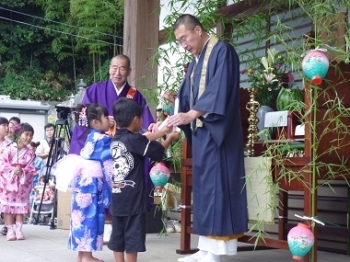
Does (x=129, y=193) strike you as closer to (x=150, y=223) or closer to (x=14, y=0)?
(x=150, y=223)

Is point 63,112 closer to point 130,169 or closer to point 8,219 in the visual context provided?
point 8,219

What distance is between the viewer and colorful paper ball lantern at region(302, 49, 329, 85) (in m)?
3.61

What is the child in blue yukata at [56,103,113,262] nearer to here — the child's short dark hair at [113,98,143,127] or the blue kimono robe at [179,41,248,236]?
the child's short dark hair at [113,98,143,127]

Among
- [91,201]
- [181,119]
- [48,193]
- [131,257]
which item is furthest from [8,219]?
[181,119]

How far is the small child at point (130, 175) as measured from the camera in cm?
415

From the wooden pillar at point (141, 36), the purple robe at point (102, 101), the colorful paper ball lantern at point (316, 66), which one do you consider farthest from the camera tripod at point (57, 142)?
the colorful paper ball lantern at point (316, 66)

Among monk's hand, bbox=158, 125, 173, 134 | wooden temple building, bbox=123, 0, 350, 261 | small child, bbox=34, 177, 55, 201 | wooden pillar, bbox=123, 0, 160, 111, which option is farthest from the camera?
small child, bbox=34, 177, 55, 201

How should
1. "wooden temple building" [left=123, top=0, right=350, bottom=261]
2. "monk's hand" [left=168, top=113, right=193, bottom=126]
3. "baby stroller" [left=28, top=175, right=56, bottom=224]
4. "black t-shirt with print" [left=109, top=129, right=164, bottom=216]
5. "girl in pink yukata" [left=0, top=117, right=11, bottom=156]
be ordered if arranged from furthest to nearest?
"baby stroller" [left=28, top=175, right=56, bottom=224] → "girl in pink yukata" [left=0, top=117, right=11, bottom=156] → "black t-shirt with print" [left=109, top=129, right=164, bottom=216] → "monk's hand" [left=168, top=113, right=193, bottom=126] → "wooden temple building" [left=123, top=0, right=350, bottom=261]

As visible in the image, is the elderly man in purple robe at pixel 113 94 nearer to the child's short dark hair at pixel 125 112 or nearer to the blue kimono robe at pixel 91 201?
the blue kimono robe at pixel 91 201

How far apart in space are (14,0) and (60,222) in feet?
51.3

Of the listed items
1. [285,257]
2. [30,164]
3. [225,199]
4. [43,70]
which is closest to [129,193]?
[225,199]

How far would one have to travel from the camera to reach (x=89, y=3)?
1795 centimetres

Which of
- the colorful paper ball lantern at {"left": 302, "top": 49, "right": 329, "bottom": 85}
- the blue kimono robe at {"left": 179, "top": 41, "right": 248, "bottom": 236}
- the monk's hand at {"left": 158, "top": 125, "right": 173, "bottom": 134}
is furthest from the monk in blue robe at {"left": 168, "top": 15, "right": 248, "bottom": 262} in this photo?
the colorful paper ball lantern at {"left": 302, "top": 49, "right": 329, "bottom": 85}

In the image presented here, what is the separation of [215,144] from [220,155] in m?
0.08
